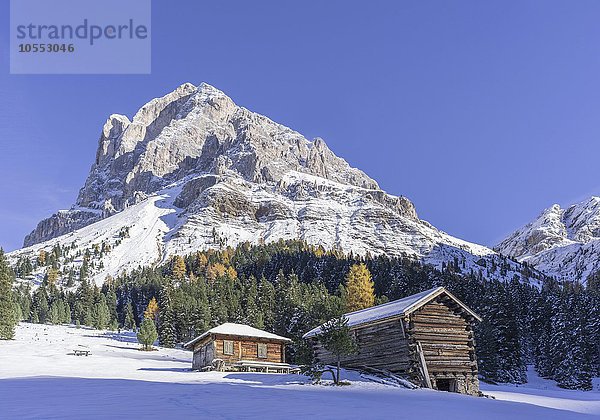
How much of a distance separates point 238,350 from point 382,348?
594 inches

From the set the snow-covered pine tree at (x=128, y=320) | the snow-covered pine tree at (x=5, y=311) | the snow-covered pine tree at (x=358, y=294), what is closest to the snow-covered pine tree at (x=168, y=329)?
the snow-covered pine tree at (x=5, y=311)

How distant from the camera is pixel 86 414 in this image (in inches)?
487

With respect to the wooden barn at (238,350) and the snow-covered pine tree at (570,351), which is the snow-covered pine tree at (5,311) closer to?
the wooden barn at (238,350)

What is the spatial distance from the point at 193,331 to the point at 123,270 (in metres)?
103

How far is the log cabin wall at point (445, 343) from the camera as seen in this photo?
31734 millimetres

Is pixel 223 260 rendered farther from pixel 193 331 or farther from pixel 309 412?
pixel 309 412

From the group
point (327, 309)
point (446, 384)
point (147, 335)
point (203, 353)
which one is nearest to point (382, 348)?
point (446, 384)

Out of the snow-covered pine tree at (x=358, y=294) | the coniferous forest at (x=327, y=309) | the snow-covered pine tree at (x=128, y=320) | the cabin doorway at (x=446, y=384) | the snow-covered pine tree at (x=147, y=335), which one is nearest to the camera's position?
the cabin doorway at (x=446, y=384)

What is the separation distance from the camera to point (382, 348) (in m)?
32.3

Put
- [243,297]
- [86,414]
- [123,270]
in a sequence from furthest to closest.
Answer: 1. [123,270]
2. [243,297]
3. [86,414]

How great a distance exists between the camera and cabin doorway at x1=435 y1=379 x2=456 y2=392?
32.8m

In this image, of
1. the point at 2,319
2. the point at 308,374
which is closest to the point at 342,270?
the point at 2,319

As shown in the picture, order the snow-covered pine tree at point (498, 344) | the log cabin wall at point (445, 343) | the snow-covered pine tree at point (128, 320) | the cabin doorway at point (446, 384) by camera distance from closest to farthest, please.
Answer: the log cabin wall at point (445, 343) → the cabin doorway at point (446, 384) → the snow-covered pine tree at point (498, 344) → the snow-covered pine tree at point (128, 320)

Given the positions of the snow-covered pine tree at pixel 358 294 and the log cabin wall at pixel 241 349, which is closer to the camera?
the log cabin wall at pixel 241 349
